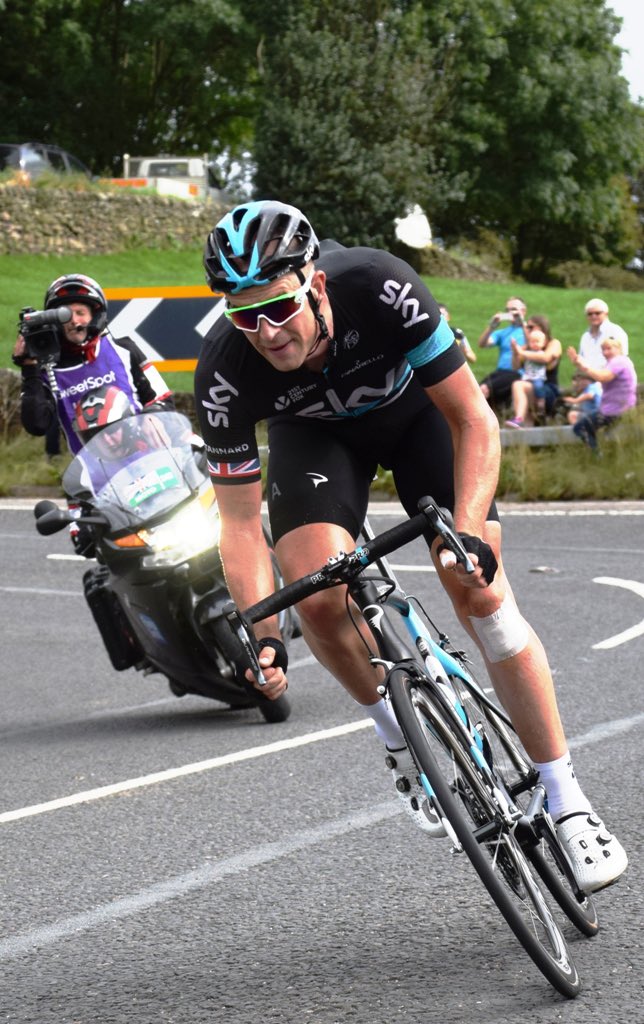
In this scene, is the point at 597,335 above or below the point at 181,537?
below

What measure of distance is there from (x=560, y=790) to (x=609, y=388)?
11.4m

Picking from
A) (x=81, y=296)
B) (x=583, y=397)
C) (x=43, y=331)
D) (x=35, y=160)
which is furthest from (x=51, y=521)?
(x=35, y=160)

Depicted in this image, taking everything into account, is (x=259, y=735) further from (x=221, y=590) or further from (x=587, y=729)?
(x=587, y=729)

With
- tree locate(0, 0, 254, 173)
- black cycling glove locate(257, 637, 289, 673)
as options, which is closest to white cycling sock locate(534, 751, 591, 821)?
black cycling glove locate(257, 637, 289, 673)

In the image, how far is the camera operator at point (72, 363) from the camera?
29.0 ft

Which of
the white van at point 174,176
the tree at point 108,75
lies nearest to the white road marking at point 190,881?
the white van at point 174,176

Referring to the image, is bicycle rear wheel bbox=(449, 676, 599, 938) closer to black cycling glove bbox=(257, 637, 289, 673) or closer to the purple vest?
black cycling glove bbox=(257, 637, 289, 673)

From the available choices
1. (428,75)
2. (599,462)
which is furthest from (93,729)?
(428,75)

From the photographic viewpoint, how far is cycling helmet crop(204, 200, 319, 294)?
413 centimetres

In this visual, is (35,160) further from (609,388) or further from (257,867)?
(257,867)

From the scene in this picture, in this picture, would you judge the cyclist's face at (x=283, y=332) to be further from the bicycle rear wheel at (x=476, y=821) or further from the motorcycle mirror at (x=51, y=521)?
the motorcycle mirror at (x=51, y=521)

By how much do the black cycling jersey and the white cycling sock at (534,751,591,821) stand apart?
3.58ft

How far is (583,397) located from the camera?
15984mm

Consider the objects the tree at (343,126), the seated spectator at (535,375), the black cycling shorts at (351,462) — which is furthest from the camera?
the tree at (343,126)
